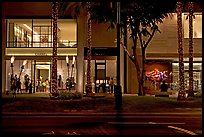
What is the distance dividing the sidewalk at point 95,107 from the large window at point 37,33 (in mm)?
15300

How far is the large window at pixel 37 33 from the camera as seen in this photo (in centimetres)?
4003

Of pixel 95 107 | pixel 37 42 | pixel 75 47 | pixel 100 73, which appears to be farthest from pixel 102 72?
pixel 95 107

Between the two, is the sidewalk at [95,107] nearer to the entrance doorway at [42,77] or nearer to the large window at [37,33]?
the large window at [37,33]

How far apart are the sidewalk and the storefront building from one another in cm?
1248

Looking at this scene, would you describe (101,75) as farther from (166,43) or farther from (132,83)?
(166,43)

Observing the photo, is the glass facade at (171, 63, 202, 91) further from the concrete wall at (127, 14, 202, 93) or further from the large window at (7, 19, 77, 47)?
the large window at (7, 19, 77, 47)

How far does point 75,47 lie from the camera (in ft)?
126

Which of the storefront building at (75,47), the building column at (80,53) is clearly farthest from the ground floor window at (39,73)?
the building column at (80,53)

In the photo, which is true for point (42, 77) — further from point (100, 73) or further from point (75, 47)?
point (100, 73)

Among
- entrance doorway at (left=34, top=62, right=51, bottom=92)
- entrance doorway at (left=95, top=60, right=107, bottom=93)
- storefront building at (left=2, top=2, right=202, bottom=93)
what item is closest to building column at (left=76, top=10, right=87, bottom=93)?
storefront building at (left=2, top=2, right=202, bottom=93)

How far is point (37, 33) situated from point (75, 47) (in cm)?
515

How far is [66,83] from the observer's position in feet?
133

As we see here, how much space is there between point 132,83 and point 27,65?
11417 millimetres

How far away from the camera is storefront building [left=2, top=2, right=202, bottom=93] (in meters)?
37.8
